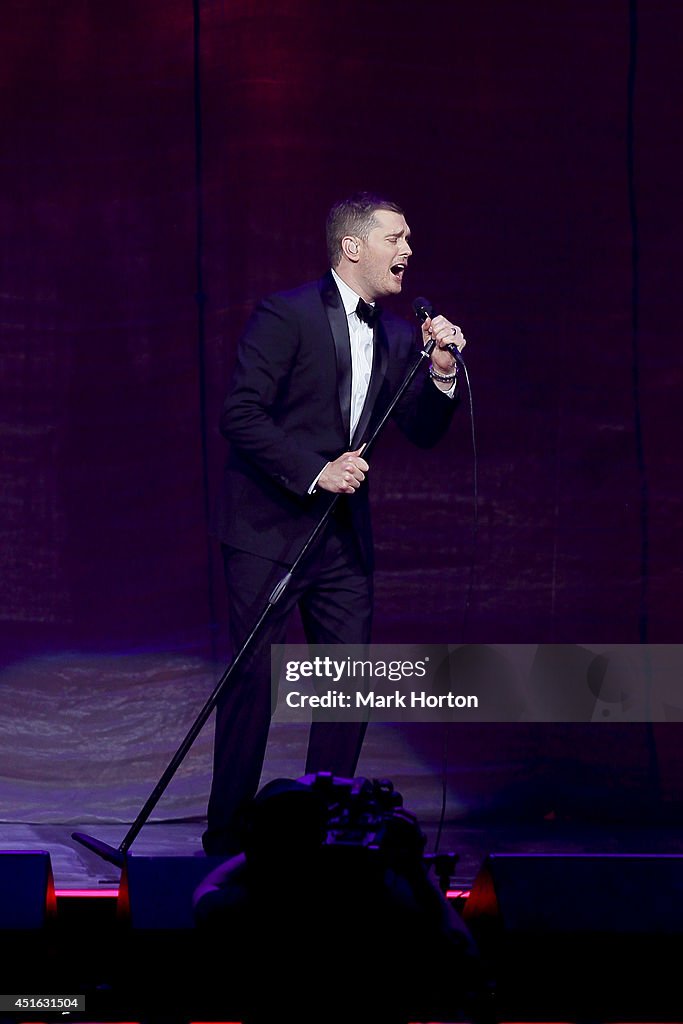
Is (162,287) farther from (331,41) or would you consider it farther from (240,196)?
(331,41)

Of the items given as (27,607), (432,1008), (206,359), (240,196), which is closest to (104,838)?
(27,607)

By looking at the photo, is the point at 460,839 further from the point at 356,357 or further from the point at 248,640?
the point at 356,357

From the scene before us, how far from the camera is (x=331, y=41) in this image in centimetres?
383

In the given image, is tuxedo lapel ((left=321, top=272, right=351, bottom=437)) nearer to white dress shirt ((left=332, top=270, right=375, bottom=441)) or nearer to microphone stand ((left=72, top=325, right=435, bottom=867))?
white dress shirt ((left=332, top=270, right=375, bottom=441))

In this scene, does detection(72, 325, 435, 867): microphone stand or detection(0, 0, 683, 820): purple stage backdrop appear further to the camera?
detection(0, 0, 683, 820): purple stage backdrop

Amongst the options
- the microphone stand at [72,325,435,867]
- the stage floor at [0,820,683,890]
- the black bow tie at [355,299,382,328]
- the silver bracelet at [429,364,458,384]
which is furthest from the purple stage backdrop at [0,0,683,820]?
the microphone stand at [72,325,435,867]

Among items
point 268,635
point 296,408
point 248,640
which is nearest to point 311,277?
point 296,408

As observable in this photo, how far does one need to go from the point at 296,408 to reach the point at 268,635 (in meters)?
0.50

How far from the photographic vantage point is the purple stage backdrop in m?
3.82

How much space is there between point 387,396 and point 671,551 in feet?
3.64

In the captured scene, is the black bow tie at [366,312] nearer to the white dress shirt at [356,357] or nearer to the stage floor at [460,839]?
the white dress shirt at [356,357]

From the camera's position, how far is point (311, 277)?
388 cm

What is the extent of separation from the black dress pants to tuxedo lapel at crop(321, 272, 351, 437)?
9.8 inches

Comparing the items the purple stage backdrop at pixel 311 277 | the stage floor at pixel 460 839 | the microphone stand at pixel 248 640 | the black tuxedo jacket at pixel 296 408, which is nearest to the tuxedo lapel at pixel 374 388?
the black tuxedo jacket at pixel 296 408
